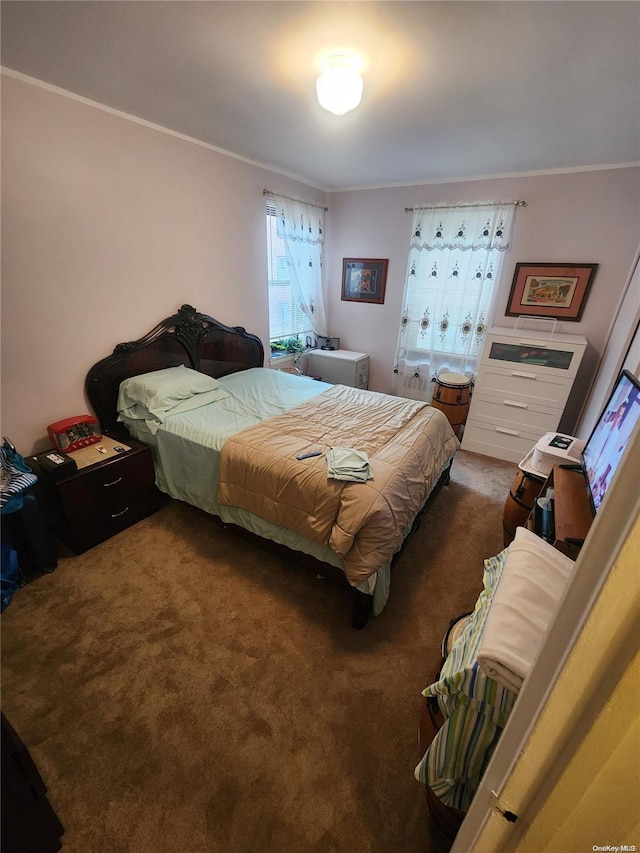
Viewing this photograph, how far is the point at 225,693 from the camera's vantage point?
4.52 ft

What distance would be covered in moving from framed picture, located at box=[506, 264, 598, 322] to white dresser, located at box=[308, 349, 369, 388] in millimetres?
1621

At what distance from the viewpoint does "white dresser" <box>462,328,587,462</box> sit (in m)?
2.78

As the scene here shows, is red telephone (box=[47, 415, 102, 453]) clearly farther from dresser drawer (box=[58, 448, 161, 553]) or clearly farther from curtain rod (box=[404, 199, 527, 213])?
curtain rod (box=[404, 199, 527, 213])

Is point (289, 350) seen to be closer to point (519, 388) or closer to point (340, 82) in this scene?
point (519, 388)

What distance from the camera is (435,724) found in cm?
97

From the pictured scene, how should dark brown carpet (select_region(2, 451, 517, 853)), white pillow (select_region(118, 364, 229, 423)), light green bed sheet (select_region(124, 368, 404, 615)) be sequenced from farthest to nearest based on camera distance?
white pillow (select_region(118, 364, 229, 423)), light green bed sheet (select_region(124, 368, 404, 615)), dark brown carpet (select_region(2, 451, 517, 853))

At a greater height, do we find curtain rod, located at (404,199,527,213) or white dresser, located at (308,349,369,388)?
curtain rod, located at (404,199,527,213)

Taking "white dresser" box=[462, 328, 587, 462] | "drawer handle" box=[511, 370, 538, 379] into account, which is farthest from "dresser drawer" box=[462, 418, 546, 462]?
"drawer handle" box=[511, 370, 538, 379]

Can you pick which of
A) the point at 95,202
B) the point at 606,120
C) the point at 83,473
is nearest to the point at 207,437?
the point at 83,473

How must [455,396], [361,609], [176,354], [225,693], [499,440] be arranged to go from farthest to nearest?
[455,396], [499,440], [176,354], [361,609], [225,693]

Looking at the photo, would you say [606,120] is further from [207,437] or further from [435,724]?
[435,724]

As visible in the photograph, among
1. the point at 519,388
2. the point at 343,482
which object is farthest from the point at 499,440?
the point at 343,482

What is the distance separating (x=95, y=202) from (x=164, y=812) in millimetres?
2920

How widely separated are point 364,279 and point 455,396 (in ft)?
5.80
